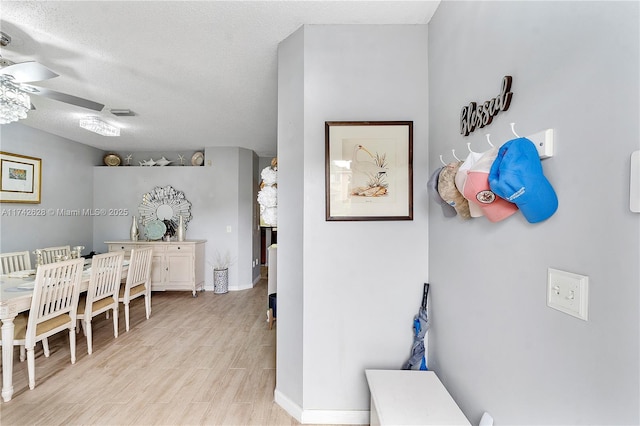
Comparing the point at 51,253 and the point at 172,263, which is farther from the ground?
the point at 51,253

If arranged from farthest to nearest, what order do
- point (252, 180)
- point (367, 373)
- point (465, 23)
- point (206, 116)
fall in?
1. point (252, 180)
2. point (206, 116)
3. point (367, 373)
4. point (465, 23)

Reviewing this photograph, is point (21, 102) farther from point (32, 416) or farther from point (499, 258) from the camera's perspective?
point (499, 258)

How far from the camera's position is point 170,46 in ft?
6.73

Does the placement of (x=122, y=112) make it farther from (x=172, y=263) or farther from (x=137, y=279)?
(x=172, y=263)

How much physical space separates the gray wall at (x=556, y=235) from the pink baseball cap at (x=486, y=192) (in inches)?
2.3

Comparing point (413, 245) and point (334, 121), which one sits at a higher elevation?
point (334, 121)

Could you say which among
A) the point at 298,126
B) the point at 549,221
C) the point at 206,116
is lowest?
the point at 549,221

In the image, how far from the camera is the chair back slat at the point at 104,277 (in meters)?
2.78

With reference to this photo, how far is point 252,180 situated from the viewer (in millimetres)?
5500

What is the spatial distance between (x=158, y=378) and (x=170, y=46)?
2508mm

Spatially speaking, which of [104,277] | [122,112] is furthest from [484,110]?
[122,112]

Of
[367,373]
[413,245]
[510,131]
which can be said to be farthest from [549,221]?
[367,373]

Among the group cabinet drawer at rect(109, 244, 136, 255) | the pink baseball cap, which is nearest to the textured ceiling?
the pink baseball cap

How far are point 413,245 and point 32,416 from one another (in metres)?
2.69
